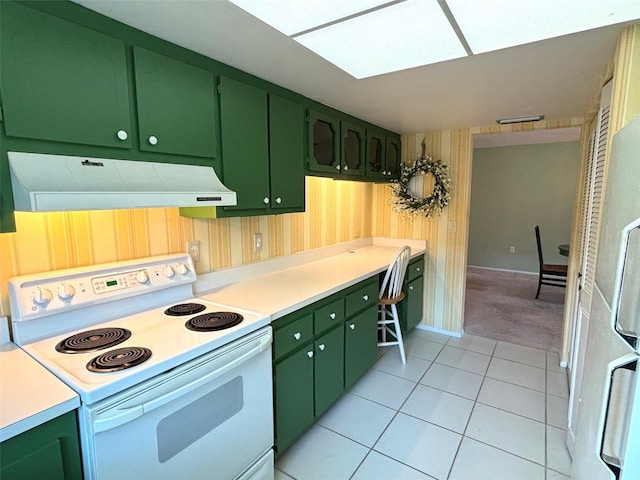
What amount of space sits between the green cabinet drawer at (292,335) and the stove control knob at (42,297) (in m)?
0.96

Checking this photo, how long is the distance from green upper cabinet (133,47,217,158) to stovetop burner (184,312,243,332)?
0.77 meters

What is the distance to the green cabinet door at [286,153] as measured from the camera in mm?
2082

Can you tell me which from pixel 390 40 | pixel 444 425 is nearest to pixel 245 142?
pixel 390 40

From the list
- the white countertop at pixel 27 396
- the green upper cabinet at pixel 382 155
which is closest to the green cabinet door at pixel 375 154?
the green upper cabinet at pixel 382 155

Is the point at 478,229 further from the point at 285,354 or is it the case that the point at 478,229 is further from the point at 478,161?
the point at 285,354

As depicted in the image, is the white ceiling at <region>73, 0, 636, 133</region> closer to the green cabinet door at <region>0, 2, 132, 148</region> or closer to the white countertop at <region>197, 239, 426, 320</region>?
the green cabinet door at <region>0, 2, 132, 148</region>

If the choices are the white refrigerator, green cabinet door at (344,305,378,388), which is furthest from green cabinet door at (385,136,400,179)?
the white refrigerator

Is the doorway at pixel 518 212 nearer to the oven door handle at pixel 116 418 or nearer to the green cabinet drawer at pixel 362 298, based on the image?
the green cabinet drawer at pixel 362 298

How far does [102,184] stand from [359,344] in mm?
Result: 1956

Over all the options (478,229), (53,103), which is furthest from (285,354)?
(478,229)

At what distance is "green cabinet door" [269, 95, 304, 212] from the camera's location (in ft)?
6.83

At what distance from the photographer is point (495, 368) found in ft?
9.63

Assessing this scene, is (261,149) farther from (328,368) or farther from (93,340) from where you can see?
(328,368)

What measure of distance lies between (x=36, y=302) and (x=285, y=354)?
3.63 feet
